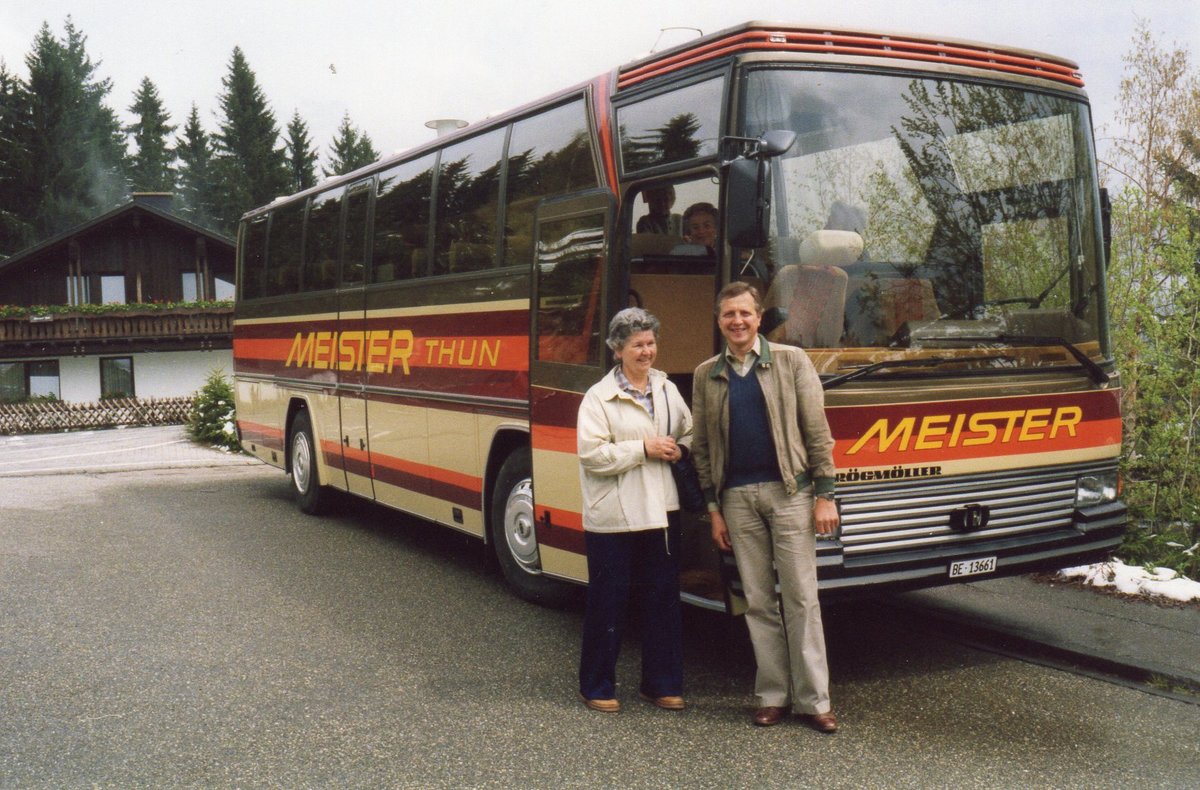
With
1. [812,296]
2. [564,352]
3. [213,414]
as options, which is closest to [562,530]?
[564,352]

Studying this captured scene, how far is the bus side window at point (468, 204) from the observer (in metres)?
8.20

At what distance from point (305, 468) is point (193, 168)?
228 feet

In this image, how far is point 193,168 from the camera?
76000 mm

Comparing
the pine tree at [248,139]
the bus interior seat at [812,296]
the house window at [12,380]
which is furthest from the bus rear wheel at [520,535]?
the pine tree at [248,139]

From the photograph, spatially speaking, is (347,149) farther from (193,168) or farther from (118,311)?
(118,311)

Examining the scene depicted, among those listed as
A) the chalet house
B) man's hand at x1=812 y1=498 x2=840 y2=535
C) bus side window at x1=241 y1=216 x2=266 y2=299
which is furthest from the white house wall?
man's hand at x1=812 y1=498 x2=840 y2=535

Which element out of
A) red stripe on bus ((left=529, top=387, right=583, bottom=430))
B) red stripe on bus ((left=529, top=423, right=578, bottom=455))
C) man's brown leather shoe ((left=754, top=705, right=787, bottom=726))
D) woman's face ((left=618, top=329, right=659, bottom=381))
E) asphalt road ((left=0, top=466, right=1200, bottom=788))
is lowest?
asphalt road ((left=0, top=466, right=1200, bottom=788))

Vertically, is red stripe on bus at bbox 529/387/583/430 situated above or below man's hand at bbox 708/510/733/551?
above

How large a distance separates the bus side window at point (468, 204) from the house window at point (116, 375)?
35051 millimetres

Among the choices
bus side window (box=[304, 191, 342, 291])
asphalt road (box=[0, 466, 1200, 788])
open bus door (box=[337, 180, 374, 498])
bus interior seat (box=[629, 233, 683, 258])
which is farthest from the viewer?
bus side window (box=[304, 191, 342, 291])

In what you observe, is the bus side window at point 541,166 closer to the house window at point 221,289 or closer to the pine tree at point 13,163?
the house window at point 221,289

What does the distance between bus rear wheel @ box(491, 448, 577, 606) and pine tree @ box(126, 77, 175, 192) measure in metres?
71.4

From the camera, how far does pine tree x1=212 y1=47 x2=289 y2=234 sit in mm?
69000

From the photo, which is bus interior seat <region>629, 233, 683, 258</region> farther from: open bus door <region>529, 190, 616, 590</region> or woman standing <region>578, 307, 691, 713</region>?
woman standing <region>578, 307, 691, 713</region>
